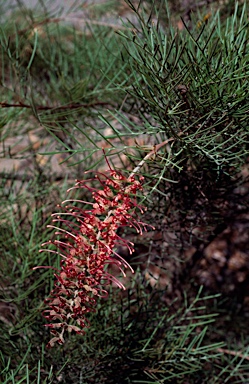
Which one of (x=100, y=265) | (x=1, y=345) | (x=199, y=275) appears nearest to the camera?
(x=100, y=265)

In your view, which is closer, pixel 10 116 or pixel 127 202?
pixel 127 202

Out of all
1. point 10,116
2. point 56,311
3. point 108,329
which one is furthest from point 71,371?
point 10,116

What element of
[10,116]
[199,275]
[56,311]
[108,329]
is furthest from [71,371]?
[199,275]

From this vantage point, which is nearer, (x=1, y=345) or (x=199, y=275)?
(x=1, y=345)

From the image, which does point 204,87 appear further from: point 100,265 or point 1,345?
point 1,345

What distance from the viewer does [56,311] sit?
352 millimetres

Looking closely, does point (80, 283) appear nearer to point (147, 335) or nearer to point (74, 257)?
point (74, 257)

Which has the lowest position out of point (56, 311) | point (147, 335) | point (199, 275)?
point (199, 275)

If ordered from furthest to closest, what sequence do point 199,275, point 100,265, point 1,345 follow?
point 199,275 → point 1,345 → point 100,265

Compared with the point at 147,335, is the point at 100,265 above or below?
above

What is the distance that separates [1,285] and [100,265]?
0.21 meters

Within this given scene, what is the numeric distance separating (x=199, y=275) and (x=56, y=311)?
490mm

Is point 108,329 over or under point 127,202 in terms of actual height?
under

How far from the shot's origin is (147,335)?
53cm
